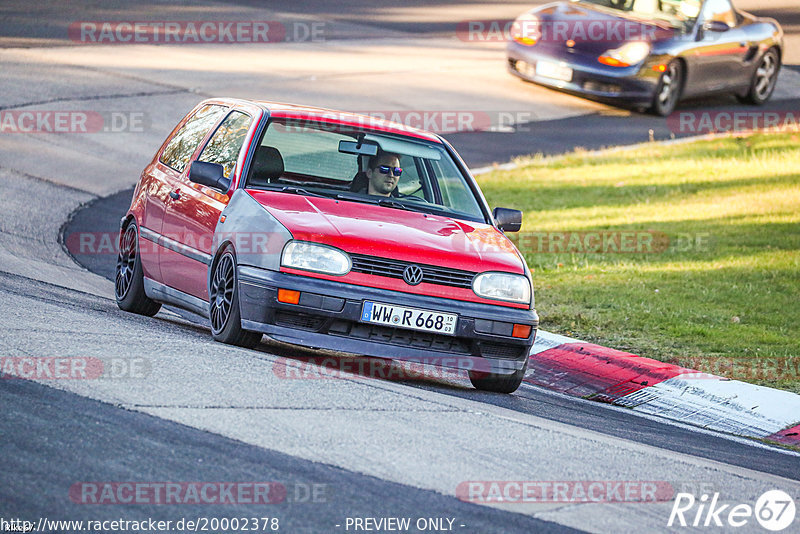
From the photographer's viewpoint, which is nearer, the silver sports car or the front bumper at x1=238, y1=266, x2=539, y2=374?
the front bumper at x1=238, y1=266, x2=539, y2=374

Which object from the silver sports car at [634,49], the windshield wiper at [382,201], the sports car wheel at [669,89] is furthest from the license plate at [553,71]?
the windshield wiper at [382,201]

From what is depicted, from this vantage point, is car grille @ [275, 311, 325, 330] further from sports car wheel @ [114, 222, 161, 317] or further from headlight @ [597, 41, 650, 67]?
headlight @ [597, 41, 650, 67]

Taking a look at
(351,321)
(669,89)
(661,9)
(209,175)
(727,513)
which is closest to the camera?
(727,513)

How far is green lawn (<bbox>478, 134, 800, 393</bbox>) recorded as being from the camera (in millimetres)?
9922

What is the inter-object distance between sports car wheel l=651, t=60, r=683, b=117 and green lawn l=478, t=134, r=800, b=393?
59.1 inches

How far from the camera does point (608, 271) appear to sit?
39.4 feet

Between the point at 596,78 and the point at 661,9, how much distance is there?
202 cm

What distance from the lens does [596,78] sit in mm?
19359

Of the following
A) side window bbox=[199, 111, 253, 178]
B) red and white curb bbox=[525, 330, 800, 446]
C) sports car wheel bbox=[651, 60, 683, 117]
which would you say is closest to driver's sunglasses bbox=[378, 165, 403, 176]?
side window bbox=[199, 111, 253, 178]

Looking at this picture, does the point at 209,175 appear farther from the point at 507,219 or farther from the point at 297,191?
the point at 507,219

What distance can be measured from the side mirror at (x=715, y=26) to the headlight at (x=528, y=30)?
262 cm

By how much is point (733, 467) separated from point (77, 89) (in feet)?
42.2

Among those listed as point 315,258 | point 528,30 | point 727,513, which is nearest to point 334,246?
point 315,258

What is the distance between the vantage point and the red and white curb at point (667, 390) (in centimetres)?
829
